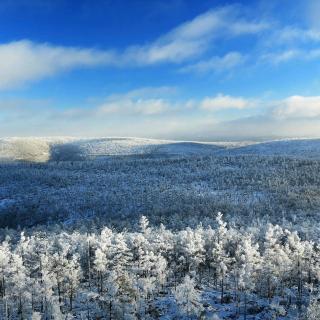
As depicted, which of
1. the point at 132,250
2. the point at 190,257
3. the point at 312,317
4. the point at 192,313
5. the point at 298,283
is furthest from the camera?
the point at 132,250

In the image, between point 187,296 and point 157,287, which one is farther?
point 157,287

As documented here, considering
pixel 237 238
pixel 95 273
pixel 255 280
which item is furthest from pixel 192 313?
pixel 237 238

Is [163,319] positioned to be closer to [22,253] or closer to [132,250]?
[132,250]

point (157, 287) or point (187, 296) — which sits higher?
point (187, 296)

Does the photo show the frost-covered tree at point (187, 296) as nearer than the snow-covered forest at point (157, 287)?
Yes

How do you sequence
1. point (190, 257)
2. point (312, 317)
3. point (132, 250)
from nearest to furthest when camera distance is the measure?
point (312, 317) → point (190, 257) → point (132, 250)

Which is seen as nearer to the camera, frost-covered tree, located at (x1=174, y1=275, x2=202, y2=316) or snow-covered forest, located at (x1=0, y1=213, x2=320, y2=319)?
frost-covered tree, located at (x1=174, y1=275, x2=202, y2=316)

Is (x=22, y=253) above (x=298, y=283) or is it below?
above

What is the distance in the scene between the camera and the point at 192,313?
95.2 meters

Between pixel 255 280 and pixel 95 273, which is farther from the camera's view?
pixel 95 273

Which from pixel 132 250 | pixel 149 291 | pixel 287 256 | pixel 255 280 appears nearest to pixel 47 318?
pixel 149 291

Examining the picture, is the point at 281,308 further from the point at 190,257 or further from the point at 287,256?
the point at 190,257

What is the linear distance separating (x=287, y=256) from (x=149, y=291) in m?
32.9

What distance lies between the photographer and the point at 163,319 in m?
96.7
